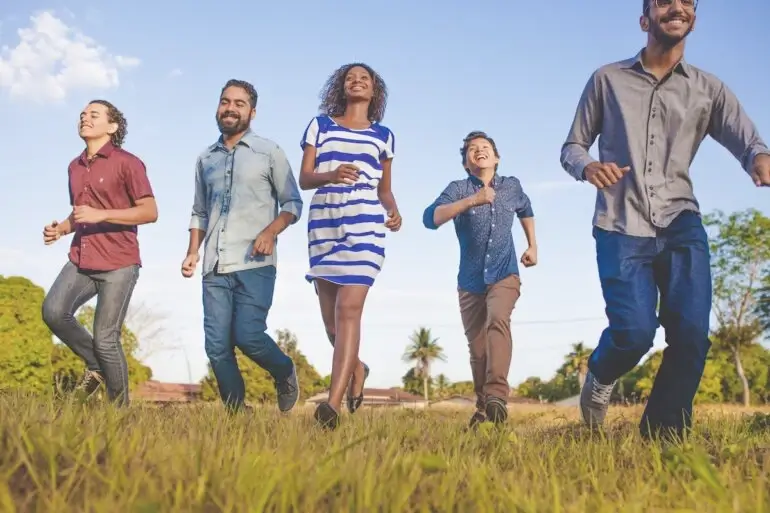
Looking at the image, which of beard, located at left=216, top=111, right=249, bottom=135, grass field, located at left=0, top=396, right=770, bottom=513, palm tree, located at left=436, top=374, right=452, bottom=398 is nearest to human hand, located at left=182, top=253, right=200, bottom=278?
beard, located at left=216, top=111, right=249, bottom=135

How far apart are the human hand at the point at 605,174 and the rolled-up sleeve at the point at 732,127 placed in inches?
35.4

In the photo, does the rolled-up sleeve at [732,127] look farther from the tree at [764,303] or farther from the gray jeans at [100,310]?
the tree at [764,303]

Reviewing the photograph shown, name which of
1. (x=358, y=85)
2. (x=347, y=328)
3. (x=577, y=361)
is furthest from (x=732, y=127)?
(x=577, y=361)

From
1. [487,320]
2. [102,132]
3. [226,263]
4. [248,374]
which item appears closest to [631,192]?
[487,320]

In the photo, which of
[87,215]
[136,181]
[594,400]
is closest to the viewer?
[594,400]

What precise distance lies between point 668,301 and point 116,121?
505 cm

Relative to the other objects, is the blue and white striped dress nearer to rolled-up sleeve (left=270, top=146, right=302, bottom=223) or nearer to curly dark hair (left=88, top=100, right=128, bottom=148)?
rolled-up sleeve (left=270, top=146, right=302, bottom=223)

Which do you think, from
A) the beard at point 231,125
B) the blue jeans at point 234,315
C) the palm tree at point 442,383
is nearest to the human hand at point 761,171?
the blue jeans at point 234,315

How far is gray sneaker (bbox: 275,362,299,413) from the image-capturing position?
6988 millimetres

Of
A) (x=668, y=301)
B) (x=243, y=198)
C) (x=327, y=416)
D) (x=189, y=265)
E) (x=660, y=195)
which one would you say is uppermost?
(x=243, y=198)

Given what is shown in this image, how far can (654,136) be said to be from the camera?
522 cm

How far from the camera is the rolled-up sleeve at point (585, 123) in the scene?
18.0ft

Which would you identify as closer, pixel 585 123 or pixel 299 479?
pixel 299 479

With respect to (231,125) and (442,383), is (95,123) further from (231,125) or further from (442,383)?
(442,383)
